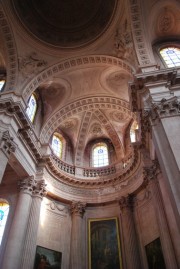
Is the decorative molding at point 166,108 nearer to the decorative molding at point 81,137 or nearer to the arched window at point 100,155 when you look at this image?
the decorative molding at point 81,137

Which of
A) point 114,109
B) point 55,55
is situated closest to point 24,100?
point 55,55

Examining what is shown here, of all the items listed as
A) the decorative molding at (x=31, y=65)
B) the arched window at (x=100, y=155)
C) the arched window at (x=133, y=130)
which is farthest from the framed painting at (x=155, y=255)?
the decorative molding at (x=31, y=65)

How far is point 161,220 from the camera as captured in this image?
10.9m

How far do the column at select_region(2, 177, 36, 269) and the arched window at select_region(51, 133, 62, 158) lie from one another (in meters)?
5.20

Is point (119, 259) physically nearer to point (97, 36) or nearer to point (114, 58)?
point (114, 58)

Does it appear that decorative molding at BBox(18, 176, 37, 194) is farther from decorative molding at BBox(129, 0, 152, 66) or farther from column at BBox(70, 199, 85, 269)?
decorative molding at BBox(129, 0, 152, 66)

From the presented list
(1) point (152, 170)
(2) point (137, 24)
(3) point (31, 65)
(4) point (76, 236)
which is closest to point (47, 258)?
(4) point (76, 236)

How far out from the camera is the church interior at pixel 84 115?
11.4 meters

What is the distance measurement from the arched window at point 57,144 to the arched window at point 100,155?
2.89 meters

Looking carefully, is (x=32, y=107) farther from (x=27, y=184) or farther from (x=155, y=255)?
(x=155, y=255)

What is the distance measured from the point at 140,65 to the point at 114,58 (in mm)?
3047

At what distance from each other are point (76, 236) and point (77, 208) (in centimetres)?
187

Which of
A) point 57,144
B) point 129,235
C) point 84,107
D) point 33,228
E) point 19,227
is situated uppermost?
point 84,107

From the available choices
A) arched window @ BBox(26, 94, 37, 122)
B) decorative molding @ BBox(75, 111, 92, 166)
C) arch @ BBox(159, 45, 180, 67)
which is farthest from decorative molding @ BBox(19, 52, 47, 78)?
arch @ BBox(159, 45, 180, 67)
